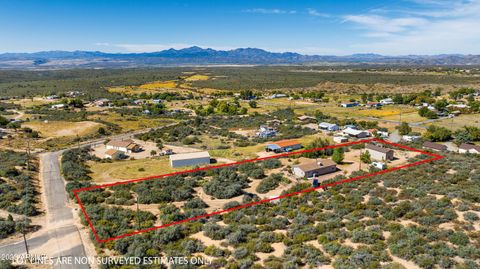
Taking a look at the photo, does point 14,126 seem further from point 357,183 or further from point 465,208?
point 465,208

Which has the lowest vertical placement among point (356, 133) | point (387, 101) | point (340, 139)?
point (340, 139)

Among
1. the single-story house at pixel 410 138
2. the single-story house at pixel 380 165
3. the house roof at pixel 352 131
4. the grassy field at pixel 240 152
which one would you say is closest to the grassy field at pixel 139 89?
the grassy field at pixel 240 152

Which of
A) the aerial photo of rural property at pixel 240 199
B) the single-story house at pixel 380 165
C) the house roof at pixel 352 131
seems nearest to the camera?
the aerial photo of rural property at pixel 240 199

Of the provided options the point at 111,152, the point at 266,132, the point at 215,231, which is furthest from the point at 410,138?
the point at 111,152

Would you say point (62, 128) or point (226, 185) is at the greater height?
point (226, 185)

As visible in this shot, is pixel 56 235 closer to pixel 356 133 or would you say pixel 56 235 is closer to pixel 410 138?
pixel 356 133

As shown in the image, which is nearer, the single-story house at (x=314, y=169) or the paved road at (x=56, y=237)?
the paved road at (x=56, y=237)

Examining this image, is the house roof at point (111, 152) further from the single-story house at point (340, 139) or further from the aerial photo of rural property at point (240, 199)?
the single-story house at point (340, 139)
